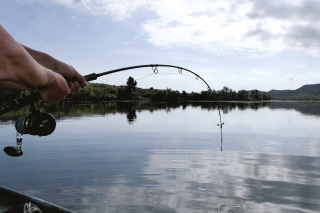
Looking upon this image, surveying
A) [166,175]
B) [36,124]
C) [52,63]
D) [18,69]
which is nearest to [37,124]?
[36,124]

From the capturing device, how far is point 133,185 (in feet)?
39.1

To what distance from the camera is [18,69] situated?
1.51 meters

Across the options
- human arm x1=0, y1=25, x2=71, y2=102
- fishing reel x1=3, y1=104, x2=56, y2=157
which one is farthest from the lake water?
human arm x1=0, y1=25, x2=71, y2=102

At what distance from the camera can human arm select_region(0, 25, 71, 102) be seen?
4.59ft

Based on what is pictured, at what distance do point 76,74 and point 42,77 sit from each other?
3.88 feet

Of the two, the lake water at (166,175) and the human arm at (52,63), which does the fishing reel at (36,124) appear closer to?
the human arm at (52,63)

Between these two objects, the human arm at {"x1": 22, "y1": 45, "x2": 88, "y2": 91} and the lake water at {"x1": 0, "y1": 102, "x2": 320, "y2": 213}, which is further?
the lake water at {"x1": 0, "y1": 102, "x2": 320, "y2": 213}

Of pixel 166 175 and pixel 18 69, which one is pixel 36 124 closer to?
pixel 18 69

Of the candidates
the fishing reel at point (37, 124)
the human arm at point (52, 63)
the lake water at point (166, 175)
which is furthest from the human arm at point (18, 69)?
the lake water at point (166, 175)

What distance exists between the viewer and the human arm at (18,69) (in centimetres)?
140

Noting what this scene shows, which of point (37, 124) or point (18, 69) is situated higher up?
point (18, 69)

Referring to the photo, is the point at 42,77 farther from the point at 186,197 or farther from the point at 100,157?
the point at 100,157

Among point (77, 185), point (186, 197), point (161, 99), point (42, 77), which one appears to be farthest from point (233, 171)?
point (161, 99)

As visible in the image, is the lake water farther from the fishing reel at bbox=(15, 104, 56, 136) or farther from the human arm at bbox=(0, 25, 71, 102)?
the human arm at bbox=(0, 25, 71, 102)
